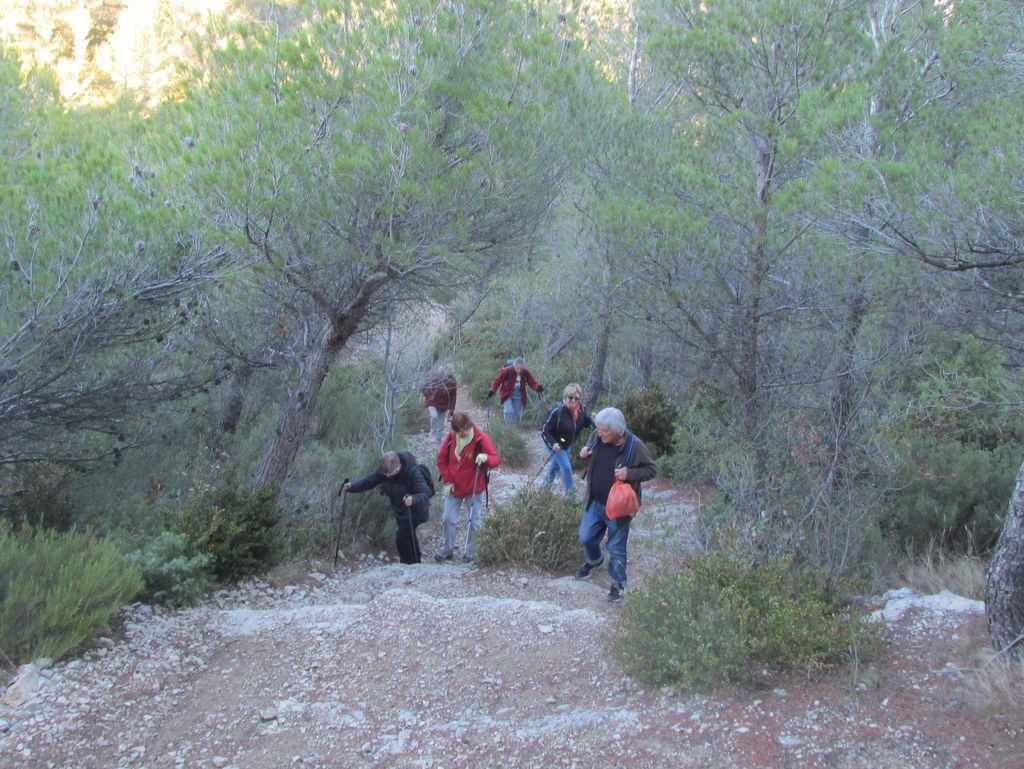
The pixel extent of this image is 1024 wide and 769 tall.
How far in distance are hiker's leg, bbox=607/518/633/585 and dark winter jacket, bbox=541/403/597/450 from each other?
110 inches

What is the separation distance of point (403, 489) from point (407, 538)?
0.50 metres

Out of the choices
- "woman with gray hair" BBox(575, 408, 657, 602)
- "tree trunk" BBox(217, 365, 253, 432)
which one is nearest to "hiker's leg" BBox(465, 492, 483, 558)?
"woman with gray hair" BBox(575, 408, 657, 602)

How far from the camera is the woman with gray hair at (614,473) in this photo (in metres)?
6.14

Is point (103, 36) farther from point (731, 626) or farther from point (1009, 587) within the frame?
point (1009, 587)

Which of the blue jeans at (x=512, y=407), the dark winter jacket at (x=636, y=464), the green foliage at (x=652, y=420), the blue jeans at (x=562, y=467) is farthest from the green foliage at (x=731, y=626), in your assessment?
the blue jeans at (x=512, y=407)

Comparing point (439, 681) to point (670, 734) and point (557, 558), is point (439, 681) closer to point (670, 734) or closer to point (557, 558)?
point (670, 734)

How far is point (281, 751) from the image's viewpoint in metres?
3.94

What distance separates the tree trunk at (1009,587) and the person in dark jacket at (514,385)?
335 inches

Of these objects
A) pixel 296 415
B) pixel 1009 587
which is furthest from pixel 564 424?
pixel 1009 587

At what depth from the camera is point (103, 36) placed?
127ft

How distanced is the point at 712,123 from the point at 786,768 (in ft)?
22.2

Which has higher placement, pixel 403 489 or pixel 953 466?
pixel 403 489

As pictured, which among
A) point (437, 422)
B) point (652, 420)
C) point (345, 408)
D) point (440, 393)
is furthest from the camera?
point (652, 420)

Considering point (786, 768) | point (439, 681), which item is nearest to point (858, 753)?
point (786, 768)
